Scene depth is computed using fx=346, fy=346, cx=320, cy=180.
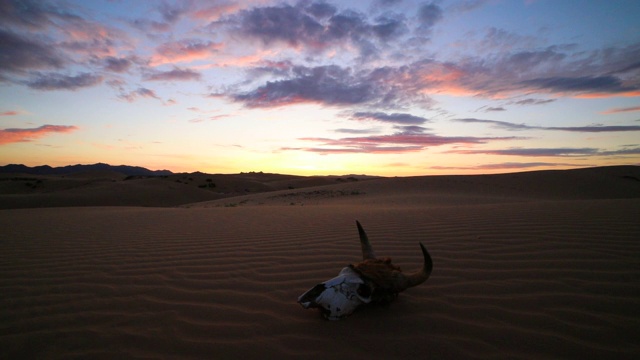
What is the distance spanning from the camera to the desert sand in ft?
8.13

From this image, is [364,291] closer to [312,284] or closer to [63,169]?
[312,284]

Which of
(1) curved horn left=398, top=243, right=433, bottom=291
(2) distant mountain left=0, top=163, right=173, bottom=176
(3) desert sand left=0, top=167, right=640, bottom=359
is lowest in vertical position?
(3) desert sand left=0, top=167, right=640, bottom=359

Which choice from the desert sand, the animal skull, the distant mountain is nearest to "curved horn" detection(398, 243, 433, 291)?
the animal skull

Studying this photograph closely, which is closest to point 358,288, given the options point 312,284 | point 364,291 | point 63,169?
point 364,291

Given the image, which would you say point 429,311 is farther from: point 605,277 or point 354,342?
point 605,277

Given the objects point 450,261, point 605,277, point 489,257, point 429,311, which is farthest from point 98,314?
point 605,277

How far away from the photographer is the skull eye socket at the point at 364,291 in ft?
9.29

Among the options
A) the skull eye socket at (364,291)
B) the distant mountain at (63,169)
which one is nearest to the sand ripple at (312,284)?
the skull eye socket at (364,291)

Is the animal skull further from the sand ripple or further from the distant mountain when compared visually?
the distant mountain

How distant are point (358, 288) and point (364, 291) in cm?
6

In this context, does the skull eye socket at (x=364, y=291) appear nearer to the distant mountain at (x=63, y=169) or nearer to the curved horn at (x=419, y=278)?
the curved horn at (x=419, y=278)

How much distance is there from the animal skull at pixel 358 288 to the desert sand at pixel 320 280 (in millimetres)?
117

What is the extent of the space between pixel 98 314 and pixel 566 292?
13.6 feet

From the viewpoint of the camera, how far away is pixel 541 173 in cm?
2136
